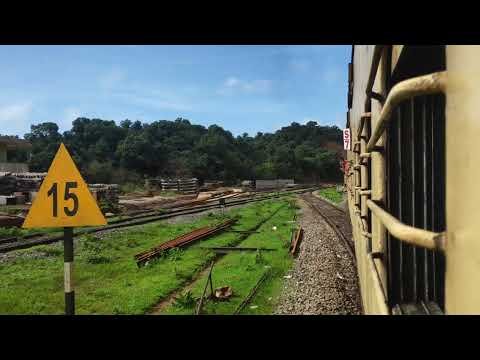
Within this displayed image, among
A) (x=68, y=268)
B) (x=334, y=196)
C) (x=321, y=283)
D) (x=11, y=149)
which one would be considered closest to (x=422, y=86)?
(x=68, y=268)

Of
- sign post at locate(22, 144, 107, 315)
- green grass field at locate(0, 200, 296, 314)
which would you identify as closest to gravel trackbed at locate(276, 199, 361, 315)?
green grass field at locate(0, 200, 296, 314)

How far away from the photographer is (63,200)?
3.43 m

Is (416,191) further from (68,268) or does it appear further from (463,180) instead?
(68,268)

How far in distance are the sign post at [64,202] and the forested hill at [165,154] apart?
46670 mm

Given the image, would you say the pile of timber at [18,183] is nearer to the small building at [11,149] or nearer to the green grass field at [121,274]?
the small building at [11,149]

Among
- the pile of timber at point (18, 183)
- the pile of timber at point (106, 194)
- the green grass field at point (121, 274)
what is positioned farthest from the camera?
the pile of timber at point (18, 183)

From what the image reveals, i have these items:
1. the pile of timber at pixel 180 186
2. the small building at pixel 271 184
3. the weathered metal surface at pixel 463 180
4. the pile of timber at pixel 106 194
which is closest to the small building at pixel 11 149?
the pile of timber at pixel 180 186

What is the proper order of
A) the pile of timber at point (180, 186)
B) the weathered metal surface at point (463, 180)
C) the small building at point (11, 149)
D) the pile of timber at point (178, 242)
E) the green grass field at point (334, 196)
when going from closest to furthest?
the weathered metal surface at point (463, 180) → the pile of timber at point (178, 242) → the green grass field at point (334, 196) → the small building at point (11, 149) → the pile of timber at point (180, 186)

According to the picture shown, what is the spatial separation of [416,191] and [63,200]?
2.90m

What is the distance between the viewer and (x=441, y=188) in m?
2.10

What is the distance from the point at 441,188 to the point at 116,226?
1566cm

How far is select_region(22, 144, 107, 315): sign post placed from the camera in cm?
339

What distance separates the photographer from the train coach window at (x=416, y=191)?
2.10 m
